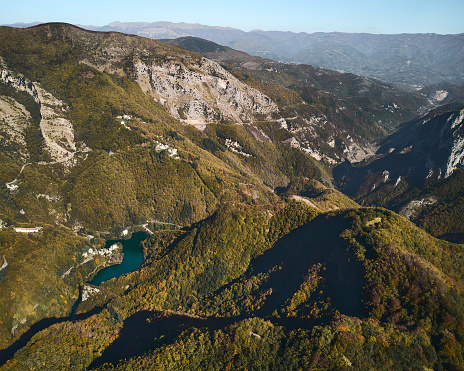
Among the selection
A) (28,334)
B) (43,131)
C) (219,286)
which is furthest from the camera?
(43,131)

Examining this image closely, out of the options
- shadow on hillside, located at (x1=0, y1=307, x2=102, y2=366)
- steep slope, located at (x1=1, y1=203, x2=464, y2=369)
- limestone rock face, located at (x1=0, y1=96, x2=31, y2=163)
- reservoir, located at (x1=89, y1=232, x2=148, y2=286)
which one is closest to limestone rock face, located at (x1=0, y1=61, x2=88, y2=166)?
limestone rock face, located at (x1=0, y1=96, x2=31, y2=163)

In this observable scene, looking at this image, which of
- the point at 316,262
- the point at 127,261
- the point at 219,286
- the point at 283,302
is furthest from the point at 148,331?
the point at 127,261

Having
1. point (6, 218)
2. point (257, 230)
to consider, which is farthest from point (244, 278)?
point (6, 218)

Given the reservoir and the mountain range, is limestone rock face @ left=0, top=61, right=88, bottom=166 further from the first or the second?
the reservoir

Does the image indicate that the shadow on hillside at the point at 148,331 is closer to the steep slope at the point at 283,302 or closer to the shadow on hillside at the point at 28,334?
the steep slope at the point at 283,302

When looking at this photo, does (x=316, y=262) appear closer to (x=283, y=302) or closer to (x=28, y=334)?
(x=283, y=302)

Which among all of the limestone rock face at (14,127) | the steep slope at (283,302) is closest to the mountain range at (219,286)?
the steep slope at (283,302)

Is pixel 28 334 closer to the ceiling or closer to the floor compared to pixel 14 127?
closer to the floor

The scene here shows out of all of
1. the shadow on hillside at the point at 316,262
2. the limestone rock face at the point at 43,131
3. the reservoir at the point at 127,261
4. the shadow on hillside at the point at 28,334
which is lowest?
the reservoir at the point at 127,261
